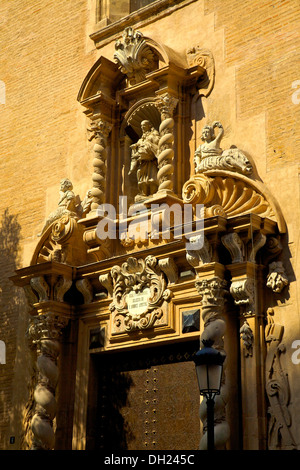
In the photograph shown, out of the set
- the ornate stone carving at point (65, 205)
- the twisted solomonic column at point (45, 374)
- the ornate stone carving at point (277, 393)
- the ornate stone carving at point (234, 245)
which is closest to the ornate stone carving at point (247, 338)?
the ornate stone carving at point (277, 393)

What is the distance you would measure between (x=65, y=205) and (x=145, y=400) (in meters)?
3.42

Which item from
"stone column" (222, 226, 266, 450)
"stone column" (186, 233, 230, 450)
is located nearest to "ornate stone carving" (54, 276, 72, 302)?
"stone column" (186, 233, 230, 450)

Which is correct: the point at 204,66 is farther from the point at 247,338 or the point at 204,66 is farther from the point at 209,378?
the point at 209,378

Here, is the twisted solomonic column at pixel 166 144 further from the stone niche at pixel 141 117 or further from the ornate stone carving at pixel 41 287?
the ornate stone carving at pixel 41 287

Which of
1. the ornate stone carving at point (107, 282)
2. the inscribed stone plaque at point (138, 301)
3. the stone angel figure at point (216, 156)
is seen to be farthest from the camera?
the ornate stone carving at point (107, 282)

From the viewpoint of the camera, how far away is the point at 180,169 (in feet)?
39.8

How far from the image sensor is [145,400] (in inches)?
456

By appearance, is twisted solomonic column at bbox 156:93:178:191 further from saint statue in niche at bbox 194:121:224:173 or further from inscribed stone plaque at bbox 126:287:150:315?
inscribed stone plaque at bbox 126:287:150:315

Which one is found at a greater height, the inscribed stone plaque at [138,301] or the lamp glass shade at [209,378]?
the inscribed stone plaque at [138,301]

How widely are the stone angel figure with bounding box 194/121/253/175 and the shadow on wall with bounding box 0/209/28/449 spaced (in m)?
4.08

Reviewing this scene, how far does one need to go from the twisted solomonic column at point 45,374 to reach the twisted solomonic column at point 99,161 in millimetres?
1868

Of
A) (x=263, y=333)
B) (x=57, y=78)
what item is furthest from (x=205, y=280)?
(x=57, y=78)

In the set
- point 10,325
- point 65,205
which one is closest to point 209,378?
point 65,205

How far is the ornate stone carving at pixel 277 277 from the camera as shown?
33.9 ft
